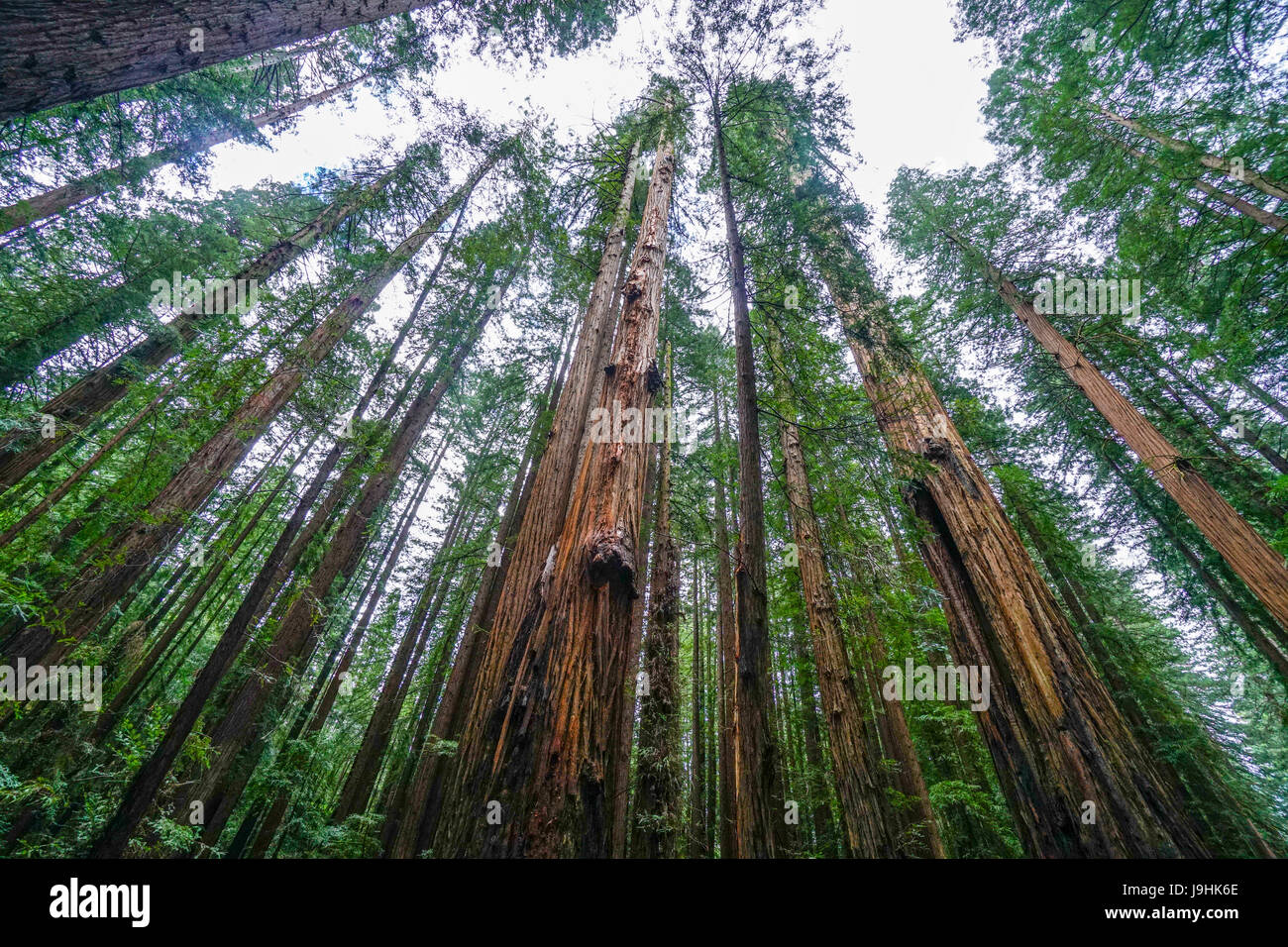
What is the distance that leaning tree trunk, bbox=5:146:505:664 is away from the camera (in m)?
4.91

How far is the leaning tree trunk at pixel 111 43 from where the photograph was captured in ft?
6.72

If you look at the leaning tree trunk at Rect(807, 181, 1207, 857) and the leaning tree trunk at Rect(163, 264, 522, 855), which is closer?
the leaning tree trunk at Rect(807, 181, 1207, 857)

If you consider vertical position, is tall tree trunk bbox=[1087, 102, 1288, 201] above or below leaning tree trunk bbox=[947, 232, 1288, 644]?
above

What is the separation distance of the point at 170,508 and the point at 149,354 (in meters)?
4.20

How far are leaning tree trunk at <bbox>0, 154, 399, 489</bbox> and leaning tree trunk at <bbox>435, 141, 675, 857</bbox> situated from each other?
8018 mm

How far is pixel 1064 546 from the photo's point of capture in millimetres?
9797

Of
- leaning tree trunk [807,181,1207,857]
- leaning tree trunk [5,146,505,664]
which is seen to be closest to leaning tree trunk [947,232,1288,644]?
leaning tree trunk [807,181,1207,857]

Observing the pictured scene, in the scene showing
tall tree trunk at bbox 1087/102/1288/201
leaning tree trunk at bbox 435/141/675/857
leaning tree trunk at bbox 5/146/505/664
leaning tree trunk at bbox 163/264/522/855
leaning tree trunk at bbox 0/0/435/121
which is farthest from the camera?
leaning tree trunk at bbox 163/264/522/855

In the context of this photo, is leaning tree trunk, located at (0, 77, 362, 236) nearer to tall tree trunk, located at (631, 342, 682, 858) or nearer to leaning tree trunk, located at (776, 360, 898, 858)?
tall tree trunk, located at (631, 342, 682, 858)

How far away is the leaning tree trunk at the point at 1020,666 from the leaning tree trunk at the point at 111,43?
4.86 metres

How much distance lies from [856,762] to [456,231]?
1338 centimetres

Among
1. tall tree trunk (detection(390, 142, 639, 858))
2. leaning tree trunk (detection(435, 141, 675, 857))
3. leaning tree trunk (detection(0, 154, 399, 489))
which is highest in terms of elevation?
leaning tree trunk (detection(0, 154, 399, 489))

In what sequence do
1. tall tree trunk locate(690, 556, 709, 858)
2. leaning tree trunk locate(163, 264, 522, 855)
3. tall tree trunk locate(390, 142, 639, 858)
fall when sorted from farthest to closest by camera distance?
tall tree trunk locate(690, 556, 709, 858) < leaning tree trunk locate(163, 264, 522, 855) < tall tree trunk locate(390, 142, 639, 858)
